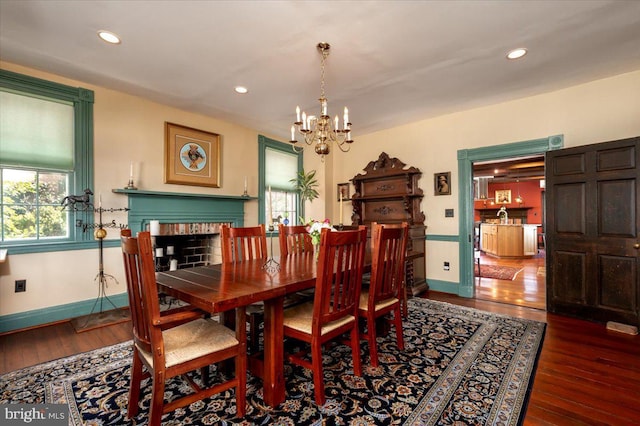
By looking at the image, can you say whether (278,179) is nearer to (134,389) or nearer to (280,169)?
(280,169)

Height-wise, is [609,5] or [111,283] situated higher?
[609,5]

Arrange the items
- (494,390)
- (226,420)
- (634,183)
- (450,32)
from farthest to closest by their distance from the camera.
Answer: (634,183) < (450,32) < (494,390) < (226,420)

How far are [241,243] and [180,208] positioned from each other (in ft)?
6.00

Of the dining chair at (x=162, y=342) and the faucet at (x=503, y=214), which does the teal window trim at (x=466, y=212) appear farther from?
the faucet at (x=503, y=214)

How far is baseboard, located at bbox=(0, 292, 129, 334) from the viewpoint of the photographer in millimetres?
2828

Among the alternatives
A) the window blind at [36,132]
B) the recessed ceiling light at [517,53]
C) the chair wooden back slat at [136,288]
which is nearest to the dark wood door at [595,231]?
the recessed ceiling light at [517,53]

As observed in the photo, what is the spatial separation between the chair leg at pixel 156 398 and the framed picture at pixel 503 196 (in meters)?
11.3

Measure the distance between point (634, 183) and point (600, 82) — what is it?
49.3 inches

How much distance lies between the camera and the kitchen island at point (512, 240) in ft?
25.8

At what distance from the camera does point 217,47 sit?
259 centimetres

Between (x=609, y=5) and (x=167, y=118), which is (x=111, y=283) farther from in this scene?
→ (x=609, y=5)

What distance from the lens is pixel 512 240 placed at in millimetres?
7902

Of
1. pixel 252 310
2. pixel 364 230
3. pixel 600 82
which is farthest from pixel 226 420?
pixel 600 82

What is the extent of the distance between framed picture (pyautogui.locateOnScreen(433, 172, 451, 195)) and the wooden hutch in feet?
0.80
